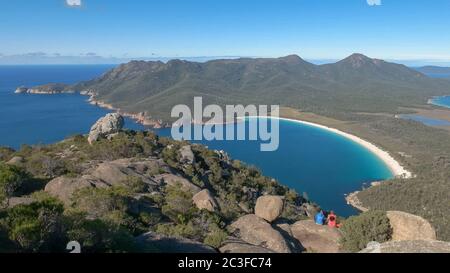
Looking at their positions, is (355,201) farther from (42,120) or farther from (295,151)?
(42,120)

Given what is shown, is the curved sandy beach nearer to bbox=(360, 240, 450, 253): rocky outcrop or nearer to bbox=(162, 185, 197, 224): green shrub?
bbox=(162, 185, 197, 224): green shrub

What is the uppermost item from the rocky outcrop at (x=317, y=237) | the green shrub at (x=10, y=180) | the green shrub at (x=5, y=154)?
the green shrub at (x=10, y=180)

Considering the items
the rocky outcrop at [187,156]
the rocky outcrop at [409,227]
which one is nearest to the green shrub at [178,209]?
the rocky outcrop at [409,227]

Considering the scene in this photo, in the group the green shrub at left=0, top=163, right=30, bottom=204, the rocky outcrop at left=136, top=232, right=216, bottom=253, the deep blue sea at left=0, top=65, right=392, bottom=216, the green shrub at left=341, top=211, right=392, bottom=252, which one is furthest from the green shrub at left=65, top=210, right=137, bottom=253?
the deep blue sea at left=0, top=65, right=392, bottom=216

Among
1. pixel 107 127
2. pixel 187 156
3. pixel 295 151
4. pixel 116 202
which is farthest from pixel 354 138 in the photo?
→ pixel 116 202

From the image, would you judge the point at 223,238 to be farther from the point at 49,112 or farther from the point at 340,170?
the point at 49,112

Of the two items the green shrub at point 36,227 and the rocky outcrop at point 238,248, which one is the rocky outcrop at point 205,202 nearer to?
the rocky outcrop at point 238,248
